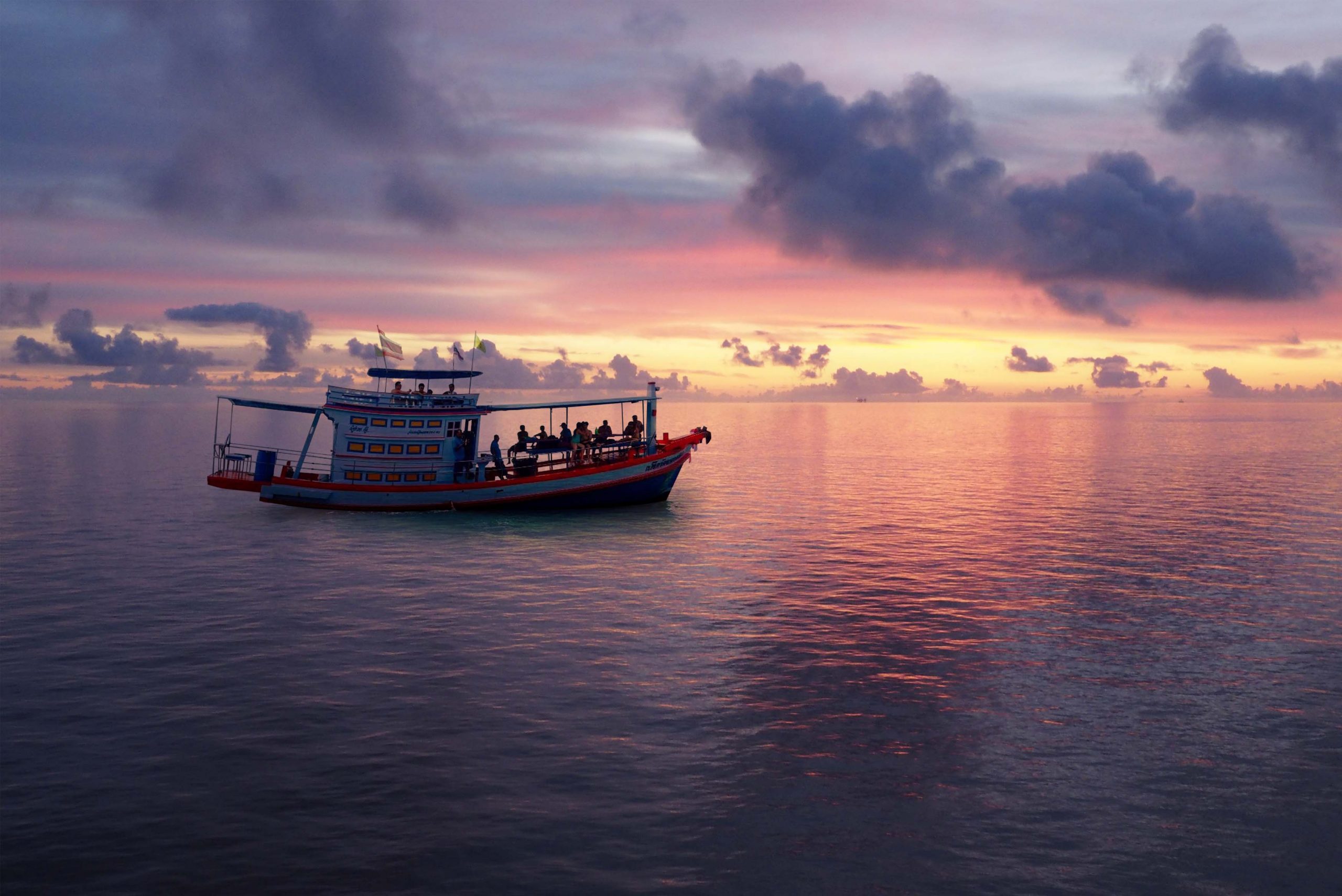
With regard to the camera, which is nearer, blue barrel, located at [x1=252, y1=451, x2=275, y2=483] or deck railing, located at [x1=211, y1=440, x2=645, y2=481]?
deck railing, located at [x1=211, y1=440, x2=645, y2=481]

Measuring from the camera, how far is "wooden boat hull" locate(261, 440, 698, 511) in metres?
54.2

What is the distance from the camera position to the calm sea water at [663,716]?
14508mm

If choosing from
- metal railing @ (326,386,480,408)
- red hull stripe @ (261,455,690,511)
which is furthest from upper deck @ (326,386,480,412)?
red hull stripe @ (261,455,690,511)

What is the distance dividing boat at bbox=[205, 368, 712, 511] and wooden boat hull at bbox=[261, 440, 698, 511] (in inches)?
2.0

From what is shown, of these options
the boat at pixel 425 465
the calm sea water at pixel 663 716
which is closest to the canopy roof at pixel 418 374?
the boat at pixel 425 465

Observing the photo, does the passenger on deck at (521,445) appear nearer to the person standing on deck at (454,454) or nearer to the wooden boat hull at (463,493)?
the wooden boat hull at (463,493)

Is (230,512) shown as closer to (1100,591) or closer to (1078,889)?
(1100,591)

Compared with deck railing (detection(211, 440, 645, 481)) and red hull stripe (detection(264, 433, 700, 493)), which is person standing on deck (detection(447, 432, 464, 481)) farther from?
red hull stripe (detection(264, 433, 700, 493))

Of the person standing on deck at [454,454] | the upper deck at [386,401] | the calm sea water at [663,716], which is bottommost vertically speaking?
the calm sea water at [663,716]

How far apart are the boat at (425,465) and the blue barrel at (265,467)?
2.7 inches

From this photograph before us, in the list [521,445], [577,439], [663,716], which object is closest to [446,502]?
[521,445]

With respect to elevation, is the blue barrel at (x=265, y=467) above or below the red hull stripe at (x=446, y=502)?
above

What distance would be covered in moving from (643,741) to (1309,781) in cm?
1312

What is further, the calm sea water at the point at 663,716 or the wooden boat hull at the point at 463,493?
the wooden boat hull at the point at 463,493
